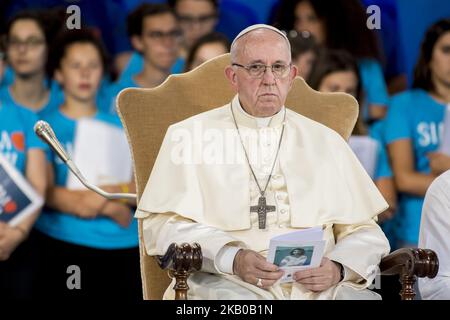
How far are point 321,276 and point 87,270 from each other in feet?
8.20

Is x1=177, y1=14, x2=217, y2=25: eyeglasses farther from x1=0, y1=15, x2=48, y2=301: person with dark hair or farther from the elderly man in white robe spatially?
the elderly man in white robe

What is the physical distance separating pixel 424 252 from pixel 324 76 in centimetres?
254

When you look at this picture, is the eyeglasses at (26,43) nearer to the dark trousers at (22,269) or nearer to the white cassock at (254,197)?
the dark trousers at (22,269)

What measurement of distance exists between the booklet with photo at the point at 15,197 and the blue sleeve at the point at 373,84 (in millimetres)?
2151

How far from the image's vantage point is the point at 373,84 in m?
7.00

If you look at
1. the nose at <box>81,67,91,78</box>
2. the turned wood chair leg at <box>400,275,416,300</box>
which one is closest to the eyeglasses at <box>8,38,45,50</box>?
the nose at <box>81,67,91,78</box>

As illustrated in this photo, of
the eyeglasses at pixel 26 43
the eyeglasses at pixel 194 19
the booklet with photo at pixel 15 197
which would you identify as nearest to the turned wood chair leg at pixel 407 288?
the booklet with photo at pixel 15 197

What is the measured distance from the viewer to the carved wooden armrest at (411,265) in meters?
4.32

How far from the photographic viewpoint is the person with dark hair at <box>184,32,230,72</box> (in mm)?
6594

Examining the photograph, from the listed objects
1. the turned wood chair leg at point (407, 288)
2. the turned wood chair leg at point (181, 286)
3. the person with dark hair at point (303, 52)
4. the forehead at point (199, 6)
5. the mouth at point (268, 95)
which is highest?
the forehead at point (199, 6)

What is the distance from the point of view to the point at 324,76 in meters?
6.73

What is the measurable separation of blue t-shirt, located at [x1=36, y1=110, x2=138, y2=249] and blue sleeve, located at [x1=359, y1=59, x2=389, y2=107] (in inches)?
62.8
